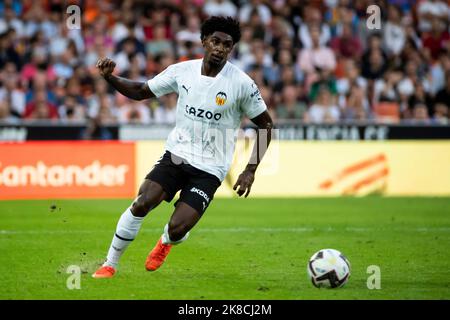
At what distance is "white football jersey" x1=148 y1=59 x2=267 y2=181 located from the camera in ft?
29.0

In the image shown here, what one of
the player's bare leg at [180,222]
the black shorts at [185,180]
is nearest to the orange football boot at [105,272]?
the player's bare leg at [180,222]

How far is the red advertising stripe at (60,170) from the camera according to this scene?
16.7m

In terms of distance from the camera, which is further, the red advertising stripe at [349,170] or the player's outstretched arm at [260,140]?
the red advertising stripe at [349,170]

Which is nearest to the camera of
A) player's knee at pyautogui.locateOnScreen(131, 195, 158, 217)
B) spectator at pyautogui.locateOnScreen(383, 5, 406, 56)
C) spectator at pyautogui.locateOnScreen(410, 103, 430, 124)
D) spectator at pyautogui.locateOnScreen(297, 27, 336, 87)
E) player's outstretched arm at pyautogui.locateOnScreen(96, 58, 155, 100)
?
player's knee at pyautogui.locateOnScreen(131, 195, 158, 217)

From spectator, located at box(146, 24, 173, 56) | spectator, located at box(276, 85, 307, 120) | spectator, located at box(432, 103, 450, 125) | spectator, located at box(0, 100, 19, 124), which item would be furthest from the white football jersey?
spectator, located at box(432, 103, 450, 125)

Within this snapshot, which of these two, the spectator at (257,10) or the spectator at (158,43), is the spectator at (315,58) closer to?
the spectator at (257,10)

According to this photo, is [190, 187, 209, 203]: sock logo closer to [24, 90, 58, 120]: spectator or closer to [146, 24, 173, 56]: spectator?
[24, 90, 58, 120]: spectator

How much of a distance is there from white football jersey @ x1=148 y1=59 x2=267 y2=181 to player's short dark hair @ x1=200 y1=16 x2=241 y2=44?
1.13ft

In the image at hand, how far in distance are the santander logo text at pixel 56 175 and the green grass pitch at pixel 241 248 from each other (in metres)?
0.57

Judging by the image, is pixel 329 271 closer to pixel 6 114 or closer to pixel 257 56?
pixel 6 114

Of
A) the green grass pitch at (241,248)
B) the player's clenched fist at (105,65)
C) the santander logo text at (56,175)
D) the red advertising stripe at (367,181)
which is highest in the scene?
the player's clenched fist at (105,65)

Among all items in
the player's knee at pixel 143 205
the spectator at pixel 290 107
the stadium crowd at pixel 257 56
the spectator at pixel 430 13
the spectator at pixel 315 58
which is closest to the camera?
the player's knee at pixel 143 205

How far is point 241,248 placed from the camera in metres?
11.3
